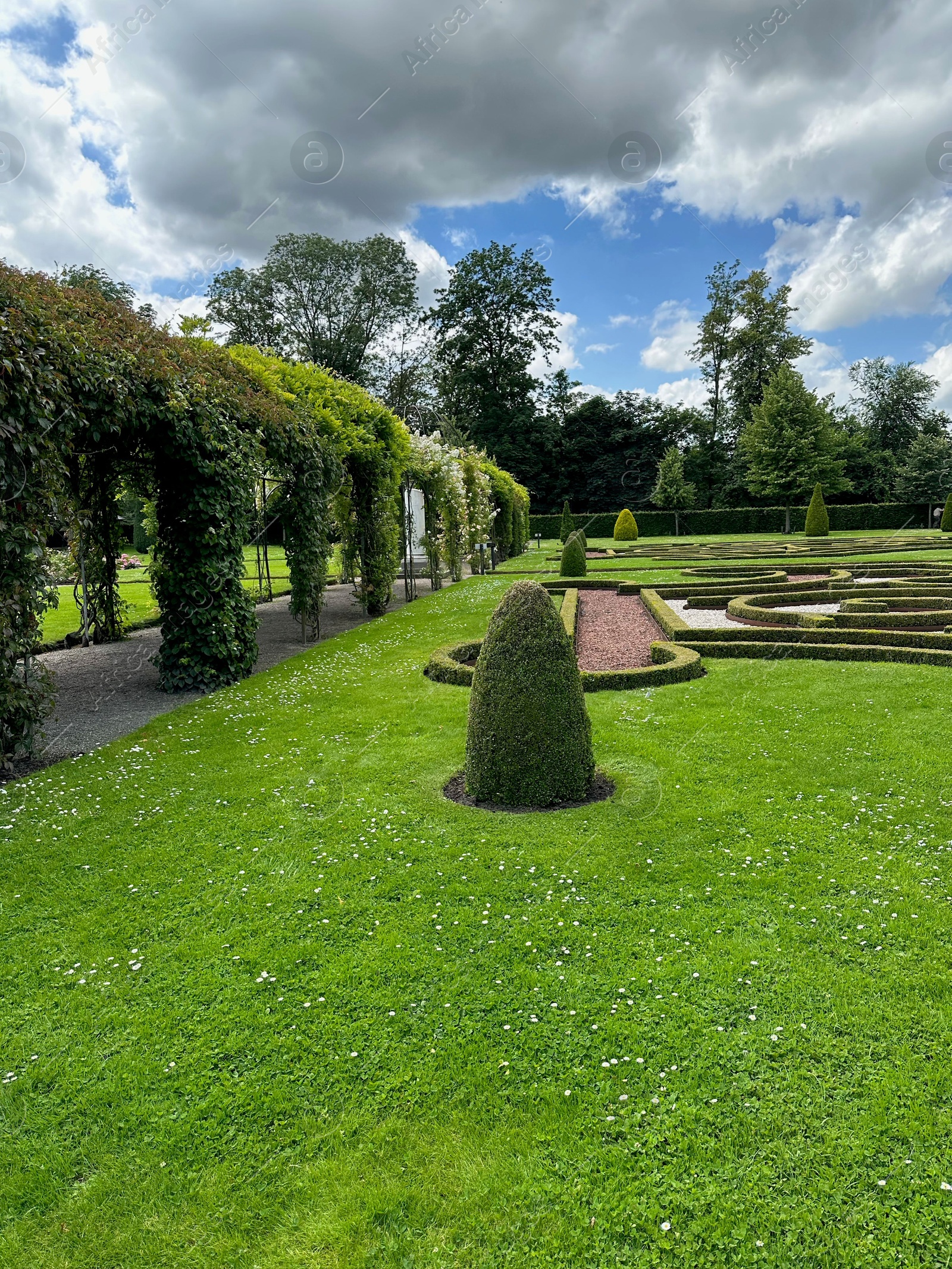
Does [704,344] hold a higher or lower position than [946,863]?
higher

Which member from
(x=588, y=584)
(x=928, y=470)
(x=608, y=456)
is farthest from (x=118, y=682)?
(x=608, y=456)

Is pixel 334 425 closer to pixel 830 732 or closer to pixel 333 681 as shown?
pixel 333 681

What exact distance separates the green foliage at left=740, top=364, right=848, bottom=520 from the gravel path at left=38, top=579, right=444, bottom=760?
3255cm

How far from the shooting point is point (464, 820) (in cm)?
479

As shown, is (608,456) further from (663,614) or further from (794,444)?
(663,614)

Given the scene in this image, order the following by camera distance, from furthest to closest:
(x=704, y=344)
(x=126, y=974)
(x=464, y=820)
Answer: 1. (x=704, y=344)
2. (x=464, y=820)
3. (x=126, y=974)

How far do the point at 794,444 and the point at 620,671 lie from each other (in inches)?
1446

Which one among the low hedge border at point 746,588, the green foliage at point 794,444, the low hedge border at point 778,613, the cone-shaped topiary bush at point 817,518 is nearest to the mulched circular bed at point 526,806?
the low hedge border at point 778,613

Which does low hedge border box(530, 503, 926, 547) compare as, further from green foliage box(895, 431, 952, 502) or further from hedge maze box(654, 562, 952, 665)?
hedge maze box(654, 562, 952, 665)

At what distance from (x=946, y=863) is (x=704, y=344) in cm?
5575

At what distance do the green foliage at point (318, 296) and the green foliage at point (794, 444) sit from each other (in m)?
23.4

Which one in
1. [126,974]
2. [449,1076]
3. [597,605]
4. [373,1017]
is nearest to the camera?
[449,1076]

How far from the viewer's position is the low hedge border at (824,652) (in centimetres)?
905

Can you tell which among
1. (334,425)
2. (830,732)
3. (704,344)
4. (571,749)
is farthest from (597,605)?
(704,344)
